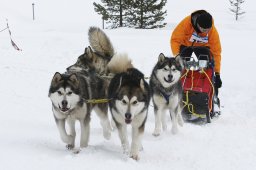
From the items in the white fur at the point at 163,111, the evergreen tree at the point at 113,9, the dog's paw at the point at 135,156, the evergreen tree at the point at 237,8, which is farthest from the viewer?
the evergreen tree at the point at 237,8

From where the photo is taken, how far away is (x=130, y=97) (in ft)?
12.4

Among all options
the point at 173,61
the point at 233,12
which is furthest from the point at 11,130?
the point at 233,12

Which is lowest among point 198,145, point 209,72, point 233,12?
point 198,145

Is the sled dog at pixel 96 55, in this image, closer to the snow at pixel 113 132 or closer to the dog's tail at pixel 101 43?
the dog's tail at pixel 101 43

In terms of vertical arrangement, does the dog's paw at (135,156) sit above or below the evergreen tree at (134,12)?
below

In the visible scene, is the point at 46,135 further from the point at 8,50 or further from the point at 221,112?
the point at 8,50

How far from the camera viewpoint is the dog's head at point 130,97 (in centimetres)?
377

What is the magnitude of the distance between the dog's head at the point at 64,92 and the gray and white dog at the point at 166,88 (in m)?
1.51

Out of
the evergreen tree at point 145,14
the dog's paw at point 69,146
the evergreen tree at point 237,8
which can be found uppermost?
the evergreen tree at point 237,8

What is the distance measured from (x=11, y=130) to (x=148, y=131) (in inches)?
67.5

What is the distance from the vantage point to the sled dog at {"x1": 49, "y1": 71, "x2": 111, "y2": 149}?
3.72 meters

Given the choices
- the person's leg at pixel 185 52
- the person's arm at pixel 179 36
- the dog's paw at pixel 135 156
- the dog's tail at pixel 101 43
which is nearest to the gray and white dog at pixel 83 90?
the dog's tail at pixel 101 43

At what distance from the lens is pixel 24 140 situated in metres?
4.24

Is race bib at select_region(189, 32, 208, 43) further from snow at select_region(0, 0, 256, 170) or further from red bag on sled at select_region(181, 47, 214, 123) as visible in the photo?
snow at select_region(0, 0, 256, 170)
